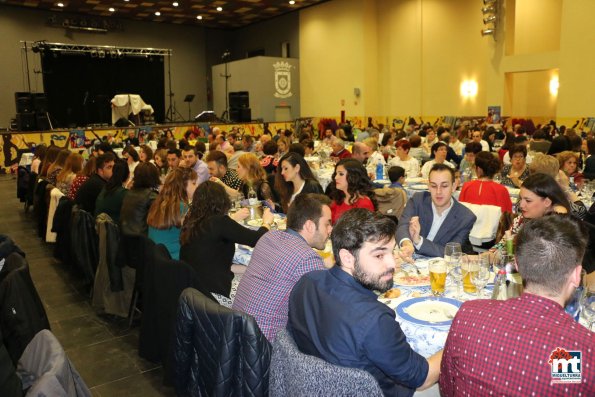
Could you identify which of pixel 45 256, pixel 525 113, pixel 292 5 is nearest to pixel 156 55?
pixel 292 5

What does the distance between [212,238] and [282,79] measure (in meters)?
18.1

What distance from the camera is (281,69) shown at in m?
20.5

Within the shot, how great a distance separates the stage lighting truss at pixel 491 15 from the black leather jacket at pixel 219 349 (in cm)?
1441

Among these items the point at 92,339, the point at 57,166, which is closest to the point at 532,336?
the point at 92,339

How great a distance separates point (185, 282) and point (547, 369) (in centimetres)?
187

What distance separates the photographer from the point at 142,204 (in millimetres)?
4195

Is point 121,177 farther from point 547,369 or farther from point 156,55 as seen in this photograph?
point 156,55

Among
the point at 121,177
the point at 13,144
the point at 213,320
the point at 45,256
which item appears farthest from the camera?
the point at 13,144

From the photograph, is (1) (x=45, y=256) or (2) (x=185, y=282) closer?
(2) (x=185, y=282)

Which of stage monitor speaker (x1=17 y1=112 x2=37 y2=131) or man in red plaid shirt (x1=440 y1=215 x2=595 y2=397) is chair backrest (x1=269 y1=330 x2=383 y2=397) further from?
stage monitor speaker (x1=17 y1=112 x2=37 y2=131)

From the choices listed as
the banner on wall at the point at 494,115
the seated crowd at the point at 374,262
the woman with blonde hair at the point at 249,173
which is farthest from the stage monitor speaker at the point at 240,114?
the seated crowd at the point at 374,262

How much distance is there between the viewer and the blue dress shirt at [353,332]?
1570 millimetres

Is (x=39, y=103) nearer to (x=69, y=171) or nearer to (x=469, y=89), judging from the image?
(x=69, y=171)

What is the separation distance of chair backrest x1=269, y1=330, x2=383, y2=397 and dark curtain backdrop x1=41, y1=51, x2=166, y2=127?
18.7 meters
